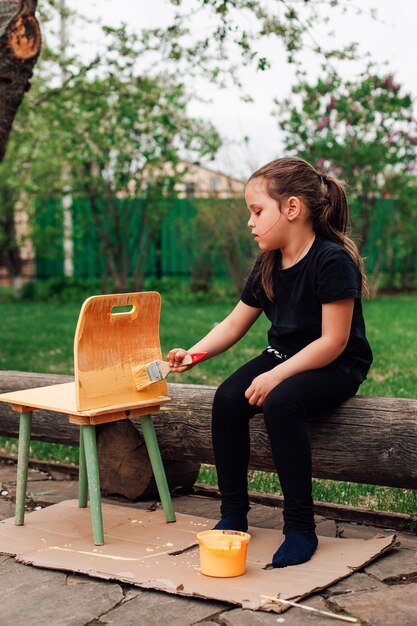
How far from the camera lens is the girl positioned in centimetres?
307

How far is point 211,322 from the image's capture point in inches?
422

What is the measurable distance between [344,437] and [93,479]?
910mm

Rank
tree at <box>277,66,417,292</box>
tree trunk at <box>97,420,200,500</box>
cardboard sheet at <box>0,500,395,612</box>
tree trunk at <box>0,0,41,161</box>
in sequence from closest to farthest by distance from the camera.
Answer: cardboard sheet at <box>0,500,395,612</box>
tree trunk at <box>97,420,200,500</box>
tree trunk at <box>0,0,41,161</box>
tree at <box>277,66,417,292</box>

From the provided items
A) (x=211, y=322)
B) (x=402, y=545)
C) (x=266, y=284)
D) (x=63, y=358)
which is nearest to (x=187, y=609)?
(x=402, y=545)

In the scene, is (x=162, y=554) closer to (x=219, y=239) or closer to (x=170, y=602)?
(x=170, y=602)

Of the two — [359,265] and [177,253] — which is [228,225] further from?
[359,265]

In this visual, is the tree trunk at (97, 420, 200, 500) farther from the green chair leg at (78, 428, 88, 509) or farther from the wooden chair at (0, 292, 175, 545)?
the wooden chair at (0, 292, 175, 545)

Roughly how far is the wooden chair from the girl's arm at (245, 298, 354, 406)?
0.46 m

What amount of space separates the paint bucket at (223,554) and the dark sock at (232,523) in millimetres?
316

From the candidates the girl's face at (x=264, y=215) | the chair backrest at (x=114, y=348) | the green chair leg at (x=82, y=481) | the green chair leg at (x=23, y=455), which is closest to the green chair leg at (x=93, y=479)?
the chair backrest at (x=114, y=348)

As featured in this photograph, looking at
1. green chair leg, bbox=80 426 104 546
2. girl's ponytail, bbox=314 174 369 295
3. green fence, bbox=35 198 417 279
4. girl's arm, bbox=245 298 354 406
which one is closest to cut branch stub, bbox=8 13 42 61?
girl's ponytail, bbox=314 174 369 295

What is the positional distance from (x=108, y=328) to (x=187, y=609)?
3.64 ft

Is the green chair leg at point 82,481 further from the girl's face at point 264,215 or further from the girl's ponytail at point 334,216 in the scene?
the girl's ponytail at point 334,216

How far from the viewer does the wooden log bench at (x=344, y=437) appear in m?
3.20
